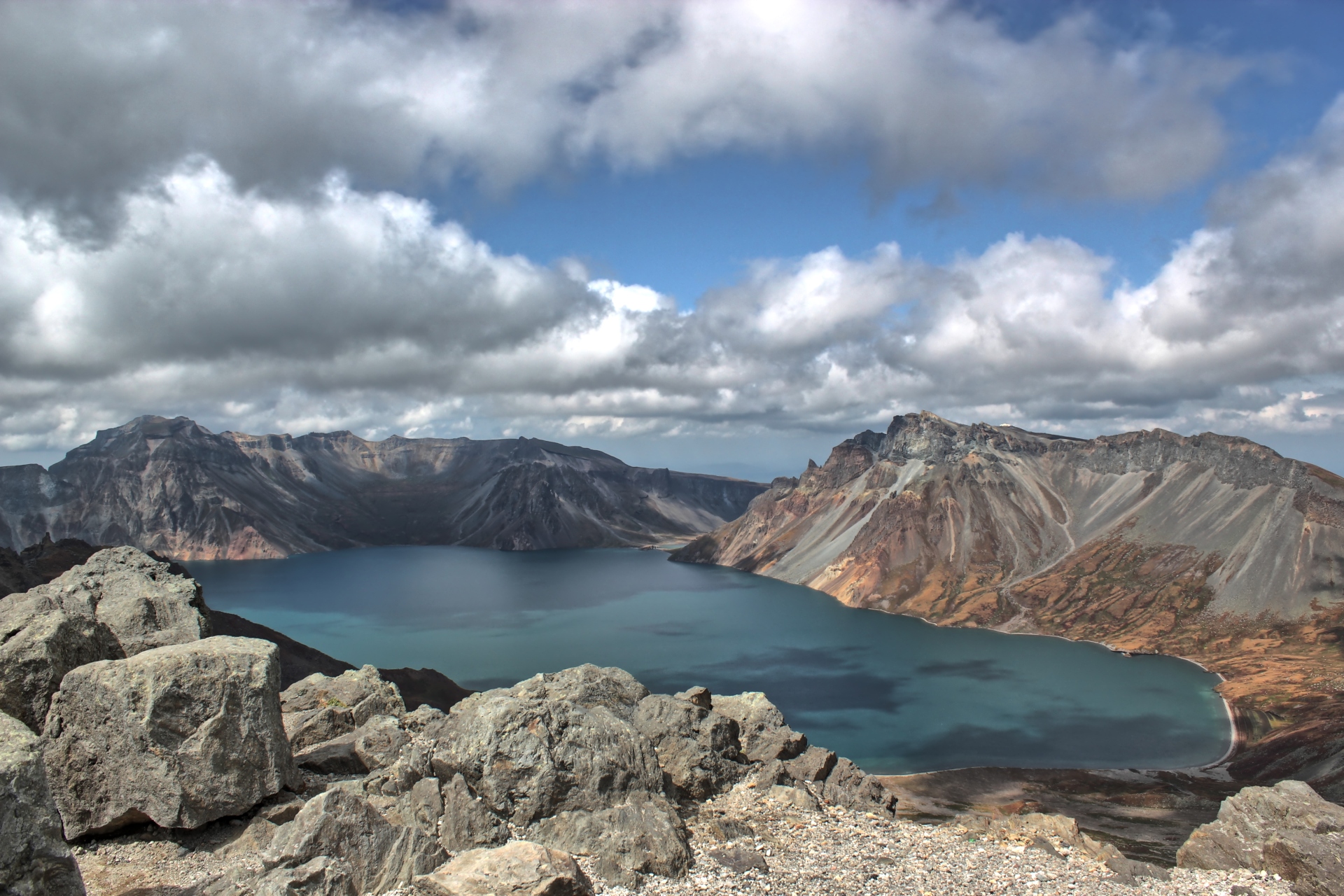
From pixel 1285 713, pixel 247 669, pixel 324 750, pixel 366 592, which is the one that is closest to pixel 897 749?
pixel 1285 713

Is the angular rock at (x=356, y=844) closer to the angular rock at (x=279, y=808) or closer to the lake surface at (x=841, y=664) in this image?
the angular rock at (x=279, y=808)

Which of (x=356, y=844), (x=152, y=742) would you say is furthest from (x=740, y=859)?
(x=152, y=742)

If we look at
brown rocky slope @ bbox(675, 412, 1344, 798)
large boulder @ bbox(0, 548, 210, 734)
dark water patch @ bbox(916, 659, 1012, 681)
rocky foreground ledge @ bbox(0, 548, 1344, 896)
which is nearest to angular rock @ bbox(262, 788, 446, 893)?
rocky foreground ledge @ bbox(0, 548, 1344, 896)

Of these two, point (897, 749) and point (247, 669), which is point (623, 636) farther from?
point (247, 669)

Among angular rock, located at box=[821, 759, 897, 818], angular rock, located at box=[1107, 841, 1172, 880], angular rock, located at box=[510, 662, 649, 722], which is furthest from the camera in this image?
angular rock, located at box=[510, 662, 649, 722]

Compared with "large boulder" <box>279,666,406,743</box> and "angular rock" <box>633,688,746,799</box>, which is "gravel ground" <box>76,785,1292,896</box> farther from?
"large boulder" <box>279,666,406,743</box>

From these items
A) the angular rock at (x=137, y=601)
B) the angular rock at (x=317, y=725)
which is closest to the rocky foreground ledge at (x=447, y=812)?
the angular rock at (x=137, y=601)
